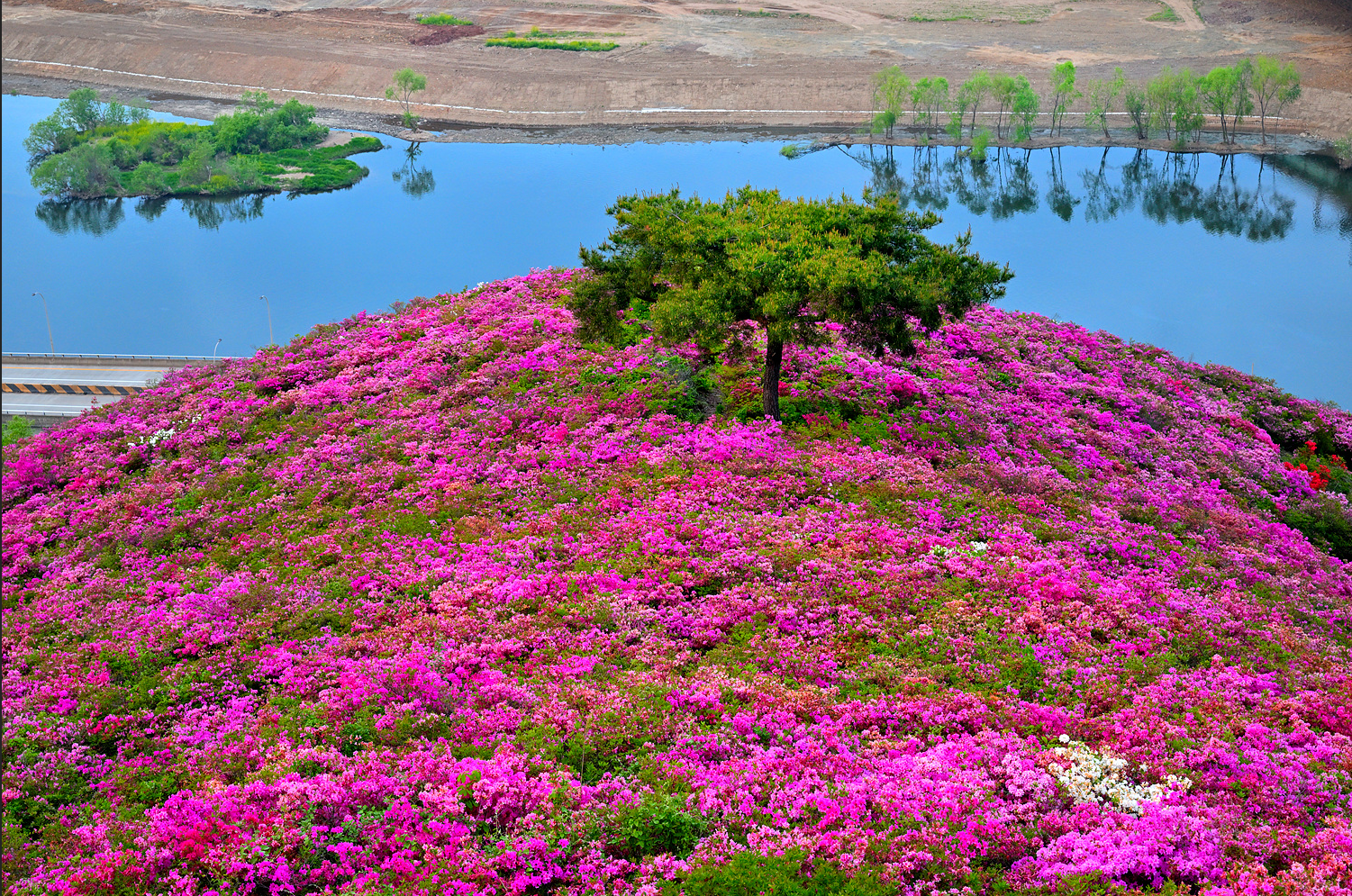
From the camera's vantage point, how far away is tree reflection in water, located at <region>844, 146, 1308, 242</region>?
91062mm

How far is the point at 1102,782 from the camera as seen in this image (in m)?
16.5

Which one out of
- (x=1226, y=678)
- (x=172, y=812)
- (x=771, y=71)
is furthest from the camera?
(x=771, y=71)

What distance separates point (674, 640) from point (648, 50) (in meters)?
125

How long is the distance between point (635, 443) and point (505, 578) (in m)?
8.60

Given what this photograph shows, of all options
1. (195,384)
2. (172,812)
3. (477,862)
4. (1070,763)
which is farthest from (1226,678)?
(195,384)

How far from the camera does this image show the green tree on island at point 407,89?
118 metres

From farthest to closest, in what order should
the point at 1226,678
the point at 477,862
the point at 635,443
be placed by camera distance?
1. the point at 635,443
2. the point at 1226,678
3. the point at 477,862

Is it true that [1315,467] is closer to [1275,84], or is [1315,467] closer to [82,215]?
[1275,84]

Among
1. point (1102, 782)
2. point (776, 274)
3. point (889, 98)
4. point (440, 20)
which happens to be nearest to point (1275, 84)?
point (889, 98)

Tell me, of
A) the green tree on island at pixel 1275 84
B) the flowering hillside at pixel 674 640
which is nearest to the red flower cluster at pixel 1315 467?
the flowering hillside at pixel 674 640

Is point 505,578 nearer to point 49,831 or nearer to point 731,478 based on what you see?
point 731,478

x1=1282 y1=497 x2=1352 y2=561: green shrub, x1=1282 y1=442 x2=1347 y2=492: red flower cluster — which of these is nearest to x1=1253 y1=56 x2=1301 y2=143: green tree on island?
x1=1282 y1=442 x2=1347 y2=492: red flower cluster

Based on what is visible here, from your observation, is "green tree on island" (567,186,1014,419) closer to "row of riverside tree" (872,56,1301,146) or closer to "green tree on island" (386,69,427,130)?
"row of riverside tree" (872,56,1301,146)

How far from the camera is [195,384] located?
42875 mm
